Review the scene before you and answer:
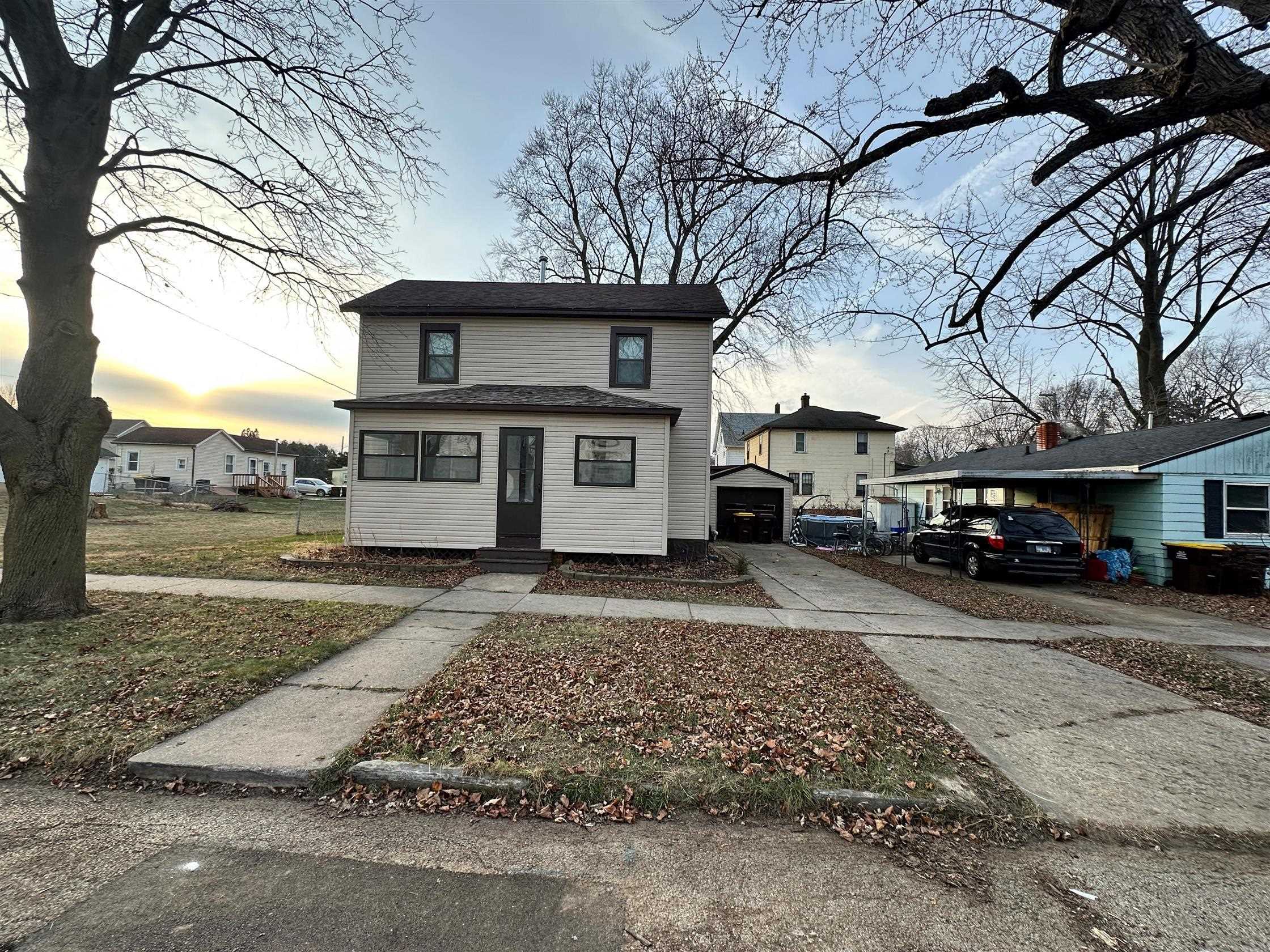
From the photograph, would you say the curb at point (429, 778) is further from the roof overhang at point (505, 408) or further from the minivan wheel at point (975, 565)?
the minivan wheel at point (975, 565)

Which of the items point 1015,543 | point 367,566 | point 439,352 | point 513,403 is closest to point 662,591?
point 513,403

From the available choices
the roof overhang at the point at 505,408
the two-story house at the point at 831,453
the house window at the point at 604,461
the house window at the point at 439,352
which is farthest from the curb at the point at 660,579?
the two-story house at the point at 831,453

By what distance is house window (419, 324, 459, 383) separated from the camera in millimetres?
12633

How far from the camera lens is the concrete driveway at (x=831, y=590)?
27.9 ft

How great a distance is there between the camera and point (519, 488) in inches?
436

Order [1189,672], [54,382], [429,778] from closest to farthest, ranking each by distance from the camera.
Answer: [429,778], [1189,672], [54,382]

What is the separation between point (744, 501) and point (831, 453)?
1615 centimetres

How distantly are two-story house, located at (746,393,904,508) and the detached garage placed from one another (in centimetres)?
1348

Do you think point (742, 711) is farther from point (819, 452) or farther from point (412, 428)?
point (819, 452)

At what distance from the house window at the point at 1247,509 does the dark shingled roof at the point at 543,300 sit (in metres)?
12.6

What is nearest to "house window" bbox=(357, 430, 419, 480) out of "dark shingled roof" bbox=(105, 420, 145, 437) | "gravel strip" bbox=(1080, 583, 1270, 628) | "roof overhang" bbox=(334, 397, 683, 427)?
"roof overhang" bbox=(334, 397, 683, 427)

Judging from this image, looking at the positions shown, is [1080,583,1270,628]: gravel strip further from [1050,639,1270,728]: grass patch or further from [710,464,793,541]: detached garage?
[710,464,793,541]: detached garage

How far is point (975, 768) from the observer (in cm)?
338

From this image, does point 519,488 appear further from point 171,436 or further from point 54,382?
point 171,436
